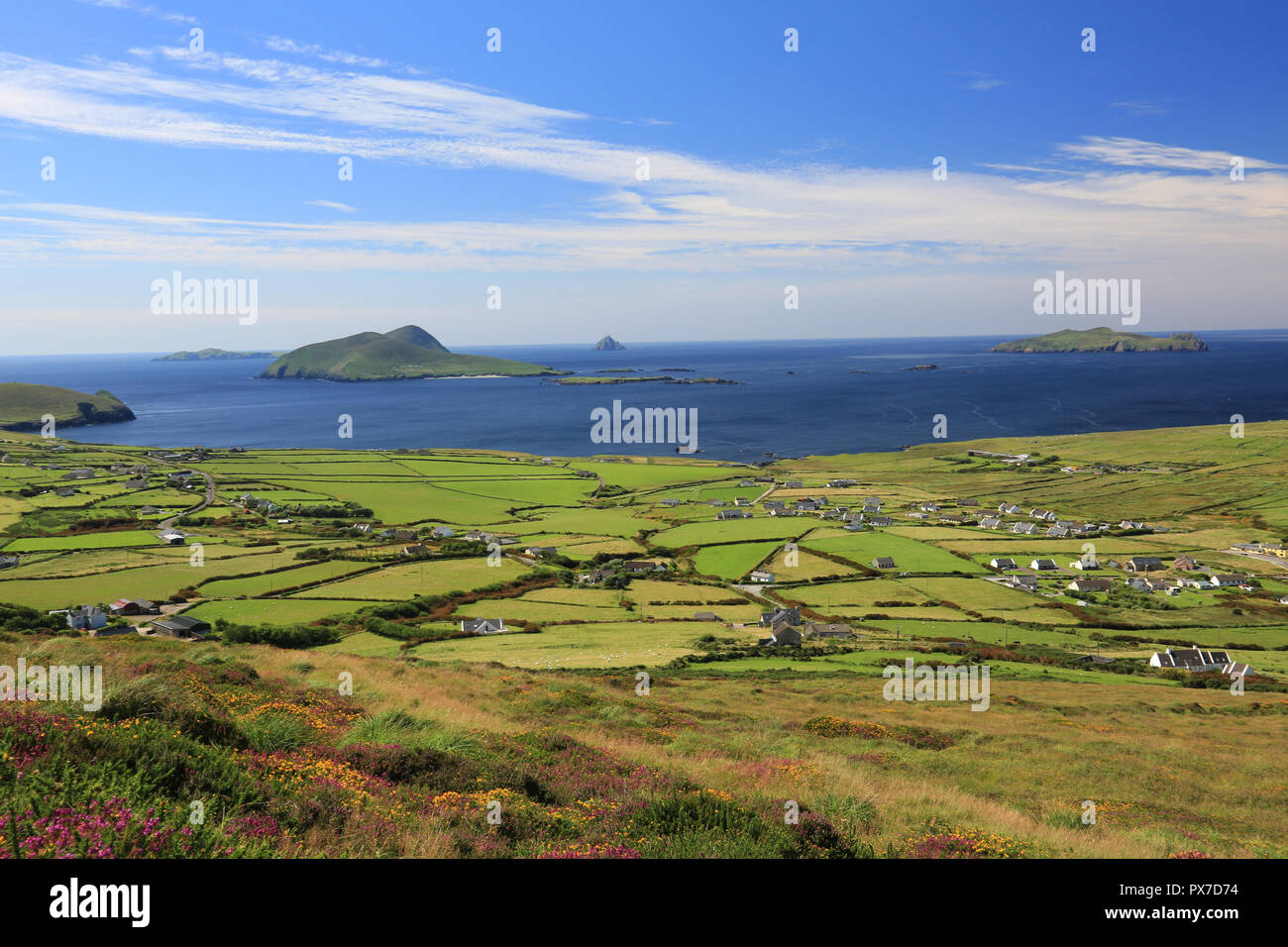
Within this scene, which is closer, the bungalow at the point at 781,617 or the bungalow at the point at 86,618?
the bungalow at the point at 86,618

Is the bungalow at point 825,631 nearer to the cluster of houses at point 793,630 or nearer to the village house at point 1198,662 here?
the cluster of houses at point 793,630

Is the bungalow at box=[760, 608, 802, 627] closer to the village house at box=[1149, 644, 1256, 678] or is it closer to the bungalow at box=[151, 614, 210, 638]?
the village house at box=[1149, 644, 1256, 678]

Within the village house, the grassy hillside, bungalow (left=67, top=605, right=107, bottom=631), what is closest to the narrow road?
bungalow (left=67, top=605, right=107, bottom=631)

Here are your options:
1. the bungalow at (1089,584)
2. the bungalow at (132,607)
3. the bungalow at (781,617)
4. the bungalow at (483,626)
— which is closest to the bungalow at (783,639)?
the bungalow at (781,617)

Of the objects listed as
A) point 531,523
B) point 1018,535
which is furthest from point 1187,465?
point 531,523

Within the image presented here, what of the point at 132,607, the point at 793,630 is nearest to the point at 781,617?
the point at 793,630
